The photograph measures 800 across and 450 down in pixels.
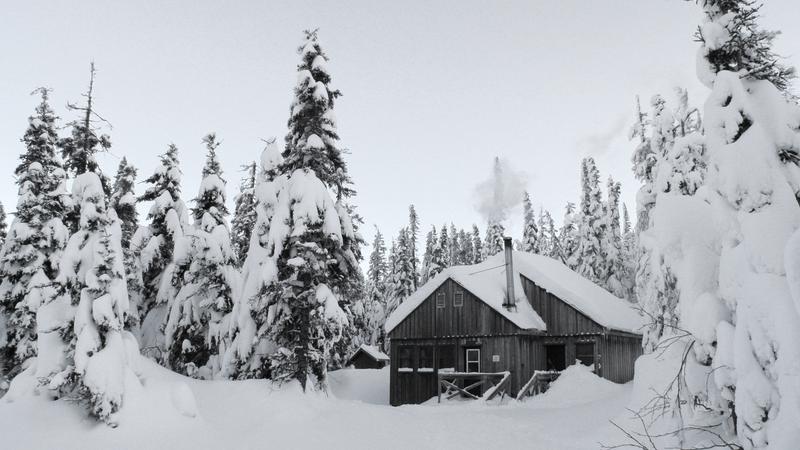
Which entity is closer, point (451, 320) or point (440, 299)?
point (451, 320)

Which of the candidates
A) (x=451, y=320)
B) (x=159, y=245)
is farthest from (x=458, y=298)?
(x=159, y=245)

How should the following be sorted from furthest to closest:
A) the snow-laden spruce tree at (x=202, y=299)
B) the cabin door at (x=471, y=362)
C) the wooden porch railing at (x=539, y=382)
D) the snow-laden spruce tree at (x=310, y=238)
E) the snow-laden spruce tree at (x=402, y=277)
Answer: the snow-laden spruce tree at (x=402, y=277) < the cabin door at (x=471, y=362) < the wooden porch railing at (x=539, y=382) < the snow-laden spruce tree at (x=202, y=299) < the snow-laden spruce tree at (x=310, y=238)

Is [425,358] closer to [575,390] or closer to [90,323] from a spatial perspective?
Result: [575,390]

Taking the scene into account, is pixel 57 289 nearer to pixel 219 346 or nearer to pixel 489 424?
pixel 219 346

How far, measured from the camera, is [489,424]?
16531 millimetres

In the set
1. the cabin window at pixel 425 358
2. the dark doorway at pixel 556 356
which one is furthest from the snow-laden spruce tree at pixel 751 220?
the dark doorway at pixel 556 356

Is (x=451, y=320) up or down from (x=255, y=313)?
down

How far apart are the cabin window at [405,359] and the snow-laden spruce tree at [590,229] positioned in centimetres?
2270

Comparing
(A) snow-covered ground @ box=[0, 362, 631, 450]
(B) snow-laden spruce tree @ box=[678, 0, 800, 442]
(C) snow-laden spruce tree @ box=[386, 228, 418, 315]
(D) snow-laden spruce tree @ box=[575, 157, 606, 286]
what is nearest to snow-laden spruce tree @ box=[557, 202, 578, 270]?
(D) snow-laden spruce tree @ box=[575, 157, 606, 286]

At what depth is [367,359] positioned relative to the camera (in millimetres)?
51875

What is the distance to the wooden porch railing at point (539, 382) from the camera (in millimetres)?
23748

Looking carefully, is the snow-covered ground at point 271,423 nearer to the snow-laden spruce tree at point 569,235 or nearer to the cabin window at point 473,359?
the cabin window at point 473,359

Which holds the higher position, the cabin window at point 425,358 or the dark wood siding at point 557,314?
the dark wood siding at point 557,314

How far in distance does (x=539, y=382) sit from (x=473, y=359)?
12.8 ft
